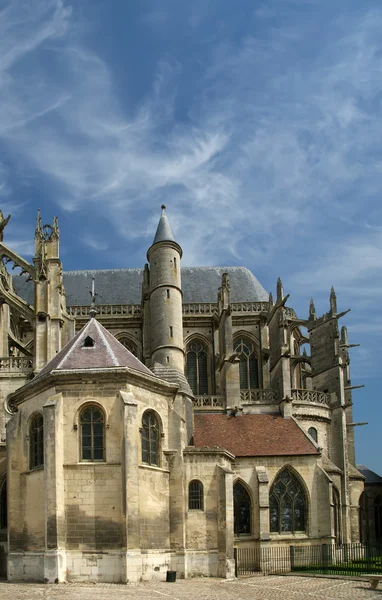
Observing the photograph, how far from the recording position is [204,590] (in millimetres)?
20312

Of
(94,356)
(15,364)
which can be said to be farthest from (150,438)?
(15,364)

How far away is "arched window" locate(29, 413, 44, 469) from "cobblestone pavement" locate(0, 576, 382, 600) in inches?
150

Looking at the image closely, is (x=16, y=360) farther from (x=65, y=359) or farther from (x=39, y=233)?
(x=65, y=359)

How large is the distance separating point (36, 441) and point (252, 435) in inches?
452

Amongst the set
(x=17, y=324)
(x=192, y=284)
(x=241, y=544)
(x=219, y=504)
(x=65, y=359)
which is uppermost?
(x=192, y=284)

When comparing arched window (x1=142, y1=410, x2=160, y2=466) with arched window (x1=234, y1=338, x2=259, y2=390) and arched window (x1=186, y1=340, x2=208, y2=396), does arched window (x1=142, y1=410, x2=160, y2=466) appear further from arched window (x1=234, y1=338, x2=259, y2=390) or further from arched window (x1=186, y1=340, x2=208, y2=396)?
→ arched window (x1=234, y1=338, x2=259, y2=390)

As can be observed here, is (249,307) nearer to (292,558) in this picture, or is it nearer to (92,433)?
(292,558)

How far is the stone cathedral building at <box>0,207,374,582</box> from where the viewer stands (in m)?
22.8

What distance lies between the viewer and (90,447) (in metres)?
23.4

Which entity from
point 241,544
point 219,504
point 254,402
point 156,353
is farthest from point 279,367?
point 219,504

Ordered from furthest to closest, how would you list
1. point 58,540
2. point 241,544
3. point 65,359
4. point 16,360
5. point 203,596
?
1. point 16,360
2. point 241,544
3. point 65,359
4. point 58,540
5. point 203,596

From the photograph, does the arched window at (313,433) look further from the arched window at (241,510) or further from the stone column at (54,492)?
the stone column at (54,492)

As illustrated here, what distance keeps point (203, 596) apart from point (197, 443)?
13.0 m

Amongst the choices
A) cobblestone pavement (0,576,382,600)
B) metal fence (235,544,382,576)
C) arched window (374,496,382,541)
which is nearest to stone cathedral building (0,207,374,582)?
metal fence (235,544,382,576)
